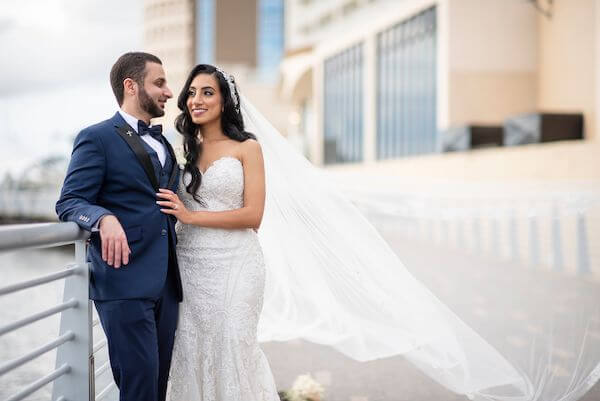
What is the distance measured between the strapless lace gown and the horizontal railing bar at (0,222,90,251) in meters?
0.59

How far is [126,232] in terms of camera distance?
7.27 feet

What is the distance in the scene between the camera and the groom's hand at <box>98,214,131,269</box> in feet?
6.86

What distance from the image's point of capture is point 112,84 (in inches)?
94.9

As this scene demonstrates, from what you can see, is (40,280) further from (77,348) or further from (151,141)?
(151,141)

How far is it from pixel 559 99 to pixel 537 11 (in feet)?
10.3

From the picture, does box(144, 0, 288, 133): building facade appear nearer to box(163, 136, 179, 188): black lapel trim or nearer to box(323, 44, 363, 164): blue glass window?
box(323, 44, 363, 164): blue glass window

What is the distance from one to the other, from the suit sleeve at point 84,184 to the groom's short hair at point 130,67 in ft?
1.00

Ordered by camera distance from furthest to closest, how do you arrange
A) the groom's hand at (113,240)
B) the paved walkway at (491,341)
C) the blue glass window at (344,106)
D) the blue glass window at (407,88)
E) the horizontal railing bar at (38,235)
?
the blue glass window at (344,106)
the blue glass window at (407,88)
the paved walkway at (491,341)
the groom's hand at (113,240)
the horizontal railing bar at (38,235)

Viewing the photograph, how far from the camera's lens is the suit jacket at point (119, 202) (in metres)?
2.16

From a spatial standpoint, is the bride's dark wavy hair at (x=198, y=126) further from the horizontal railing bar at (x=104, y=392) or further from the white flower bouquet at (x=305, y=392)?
the white flower bouquet at (x=305, y=392)

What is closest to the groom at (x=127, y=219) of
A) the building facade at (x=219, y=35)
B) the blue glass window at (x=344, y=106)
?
the blue glass window at (x=344, y=106)

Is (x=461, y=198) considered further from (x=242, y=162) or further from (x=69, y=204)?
(x=69, y=204)

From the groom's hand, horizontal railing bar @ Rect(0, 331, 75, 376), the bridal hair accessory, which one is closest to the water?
horizontal railing bar @ Rect(0, 331, 75, 376)

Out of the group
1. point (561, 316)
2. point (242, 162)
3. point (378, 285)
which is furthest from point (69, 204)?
point (561, 316)
